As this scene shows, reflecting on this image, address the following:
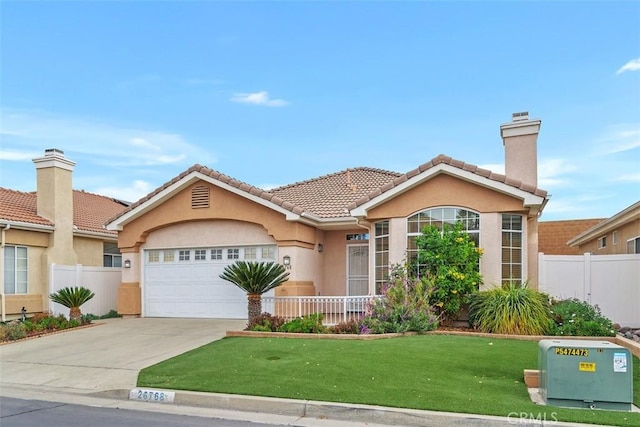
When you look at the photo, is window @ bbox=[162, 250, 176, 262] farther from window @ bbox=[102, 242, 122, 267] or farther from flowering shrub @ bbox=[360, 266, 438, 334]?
flowering shrub @ bbox=[360, 266, 438, 334]

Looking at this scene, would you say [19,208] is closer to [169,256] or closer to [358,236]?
[169,256]

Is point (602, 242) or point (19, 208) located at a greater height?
point (19, 208)

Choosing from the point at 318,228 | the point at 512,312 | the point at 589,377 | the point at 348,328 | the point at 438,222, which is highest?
the point at 438,222

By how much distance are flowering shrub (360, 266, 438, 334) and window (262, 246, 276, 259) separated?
185 inches

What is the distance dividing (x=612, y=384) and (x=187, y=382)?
6410 mm

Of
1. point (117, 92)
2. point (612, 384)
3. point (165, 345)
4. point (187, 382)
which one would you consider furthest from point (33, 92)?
point (612, 384)

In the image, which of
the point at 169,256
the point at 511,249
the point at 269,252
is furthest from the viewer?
the point at 169,256

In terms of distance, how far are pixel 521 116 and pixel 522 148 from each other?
102cm

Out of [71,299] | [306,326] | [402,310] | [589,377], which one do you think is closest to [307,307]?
[306,326]

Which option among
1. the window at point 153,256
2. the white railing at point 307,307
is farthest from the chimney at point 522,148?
the window at point 153,256

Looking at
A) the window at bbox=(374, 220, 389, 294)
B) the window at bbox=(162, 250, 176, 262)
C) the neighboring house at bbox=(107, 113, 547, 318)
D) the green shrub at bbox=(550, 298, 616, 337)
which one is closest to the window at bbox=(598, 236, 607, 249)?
the neighboring house at bbox=(107, 113, 547, 318)

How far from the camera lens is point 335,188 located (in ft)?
66.1

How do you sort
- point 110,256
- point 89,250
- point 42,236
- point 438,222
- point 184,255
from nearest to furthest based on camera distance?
point 438,222
point 184,255
point 42,236
point 89,250
point 110,256

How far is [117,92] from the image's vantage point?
56.3 feet
